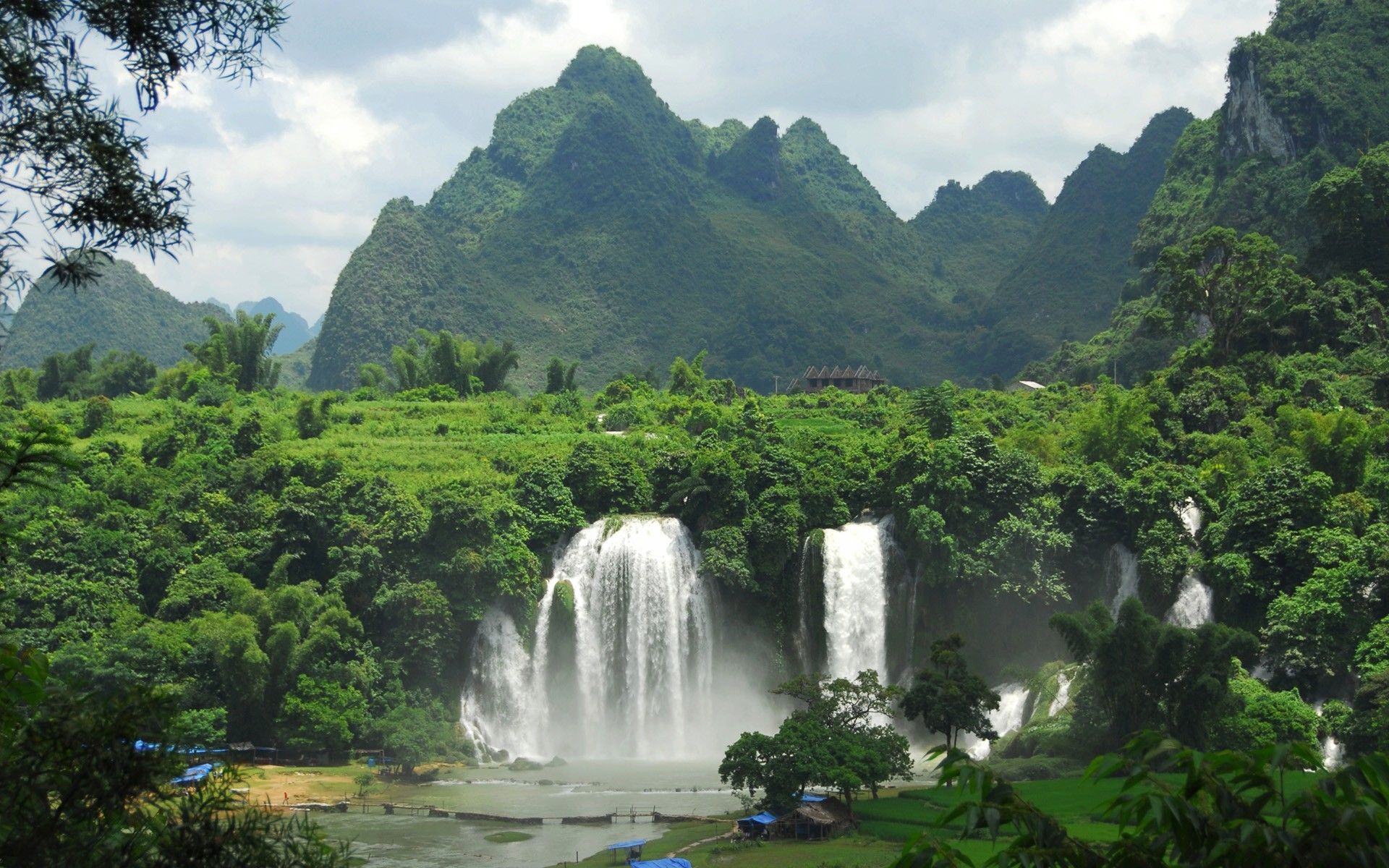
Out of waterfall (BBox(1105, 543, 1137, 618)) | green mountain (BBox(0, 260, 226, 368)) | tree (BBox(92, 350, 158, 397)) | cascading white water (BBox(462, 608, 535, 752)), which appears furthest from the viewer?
green mountain (BBox(0, 260, 226, 368))

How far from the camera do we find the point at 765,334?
106 m

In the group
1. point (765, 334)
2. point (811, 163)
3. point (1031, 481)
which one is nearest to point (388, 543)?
point (1031, 481)

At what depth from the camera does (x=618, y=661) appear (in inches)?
1395

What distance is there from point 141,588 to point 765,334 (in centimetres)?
7387

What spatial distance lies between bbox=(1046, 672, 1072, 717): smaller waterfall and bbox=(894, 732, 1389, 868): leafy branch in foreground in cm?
2448

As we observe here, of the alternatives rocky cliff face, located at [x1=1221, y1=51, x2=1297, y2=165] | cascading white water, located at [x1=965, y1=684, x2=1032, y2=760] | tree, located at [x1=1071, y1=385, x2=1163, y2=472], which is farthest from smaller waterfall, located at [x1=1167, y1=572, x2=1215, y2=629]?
rocky cliff face, located at [x1=1221, y1=51, x2=1297, y2=165]

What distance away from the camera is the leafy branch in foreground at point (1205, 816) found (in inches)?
208

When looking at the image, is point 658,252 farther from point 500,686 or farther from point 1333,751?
point 1333,751

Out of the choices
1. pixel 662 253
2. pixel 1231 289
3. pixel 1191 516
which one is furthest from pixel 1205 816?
pixel 662 253

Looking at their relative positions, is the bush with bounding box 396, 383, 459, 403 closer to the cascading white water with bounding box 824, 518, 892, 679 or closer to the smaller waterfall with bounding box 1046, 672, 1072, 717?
the cascading white water with bounding box 824, 518, 892, 679

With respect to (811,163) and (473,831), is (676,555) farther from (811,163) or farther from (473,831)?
(811,163)

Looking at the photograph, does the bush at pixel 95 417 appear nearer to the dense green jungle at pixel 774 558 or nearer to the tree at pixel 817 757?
the dense green jungle at pixel 774 558

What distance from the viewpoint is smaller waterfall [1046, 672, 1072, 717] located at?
2969 centimetres

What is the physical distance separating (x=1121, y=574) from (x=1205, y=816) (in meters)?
28.7
